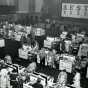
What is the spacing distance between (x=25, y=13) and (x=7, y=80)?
905mm

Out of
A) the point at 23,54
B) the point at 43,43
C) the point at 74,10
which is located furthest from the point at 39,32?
the point at 74,10


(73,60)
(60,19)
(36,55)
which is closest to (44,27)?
(60,19)

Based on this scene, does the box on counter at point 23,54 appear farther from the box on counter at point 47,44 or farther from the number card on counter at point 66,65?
the number card on counter at point 66,65

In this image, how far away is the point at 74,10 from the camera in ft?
4.81

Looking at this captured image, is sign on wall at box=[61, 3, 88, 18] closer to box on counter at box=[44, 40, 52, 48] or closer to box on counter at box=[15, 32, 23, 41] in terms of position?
box on counter at box=[44, 40, 52, 48]

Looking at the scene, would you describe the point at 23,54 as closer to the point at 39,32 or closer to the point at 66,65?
the point at 39,32

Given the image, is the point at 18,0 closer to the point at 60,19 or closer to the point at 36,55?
the point at 60,19

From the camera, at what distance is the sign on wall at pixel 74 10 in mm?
1396

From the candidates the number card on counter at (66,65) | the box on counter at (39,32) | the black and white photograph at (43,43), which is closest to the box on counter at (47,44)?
the black and white photograph at (43,43)

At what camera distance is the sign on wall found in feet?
4.58

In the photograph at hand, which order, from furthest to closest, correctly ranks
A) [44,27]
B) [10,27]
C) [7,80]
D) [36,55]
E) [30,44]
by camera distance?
[10,27] → [44,27] → [30,44] → [36,55] → [7,80]

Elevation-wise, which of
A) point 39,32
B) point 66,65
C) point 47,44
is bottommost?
point 66,65

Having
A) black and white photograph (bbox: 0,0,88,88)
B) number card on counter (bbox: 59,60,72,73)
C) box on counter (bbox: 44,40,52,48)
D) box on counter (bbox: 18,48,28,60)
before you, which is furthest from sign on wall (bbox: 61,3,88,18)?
box on counter (bbox: 18,48,28,60)

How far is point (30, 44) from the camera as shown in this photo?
166cm
